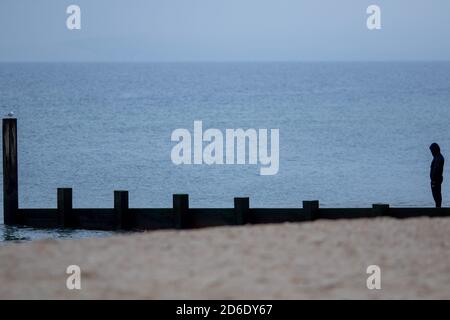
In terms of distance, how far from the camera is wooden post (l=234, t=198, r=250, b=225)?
18.4 metres

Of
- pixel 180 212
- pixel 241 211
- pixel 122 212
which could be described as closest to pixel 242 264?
pixel 241 211

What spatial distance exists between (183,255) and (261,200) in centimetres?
2861

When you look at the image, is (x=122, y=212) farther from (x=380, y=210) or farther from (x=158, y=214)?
(x=380, y=210)

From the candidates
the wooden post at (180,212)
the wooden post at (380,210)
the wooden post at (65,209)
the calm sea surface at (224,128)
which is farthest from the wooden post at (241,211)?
the wooden post at (65,209)

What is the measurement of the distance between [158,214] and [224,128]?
67342 millimetres

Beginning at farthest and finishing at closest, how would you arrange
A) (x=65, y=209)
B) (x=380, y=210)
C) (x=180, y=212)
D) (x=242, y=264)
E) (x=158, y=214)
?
1. (x=65, y=209)
2. (x=158, y=214)
3. (x=180, y=212)
4. (x=380, y=210)
5. (x=242, y=264)

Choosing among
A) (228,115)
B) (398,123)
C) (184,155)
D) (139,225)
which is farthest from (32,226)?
(228,115)

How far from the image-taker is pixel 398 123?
87.7 meters

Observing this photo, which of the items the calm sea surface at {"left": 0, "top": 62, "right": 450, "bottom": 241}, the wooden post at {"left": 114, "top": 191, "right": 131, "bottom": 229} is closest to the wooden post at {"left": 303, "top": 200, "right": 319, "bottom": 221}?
the wooden post at {"left": 114, "top": 191, "right": 131, "bottom": 229}

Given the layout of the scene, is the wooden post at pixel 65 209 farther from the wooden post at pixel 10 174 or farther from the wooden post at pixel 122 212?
the wooden post at pixel 10 174

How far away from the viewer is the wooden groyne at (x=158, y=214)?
59.0ft

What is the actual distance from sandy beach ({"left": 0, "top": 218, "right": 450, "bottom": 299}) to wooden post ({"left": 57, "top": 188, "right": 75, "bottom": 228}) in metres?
5.80

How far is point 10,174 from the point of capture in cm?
2203
